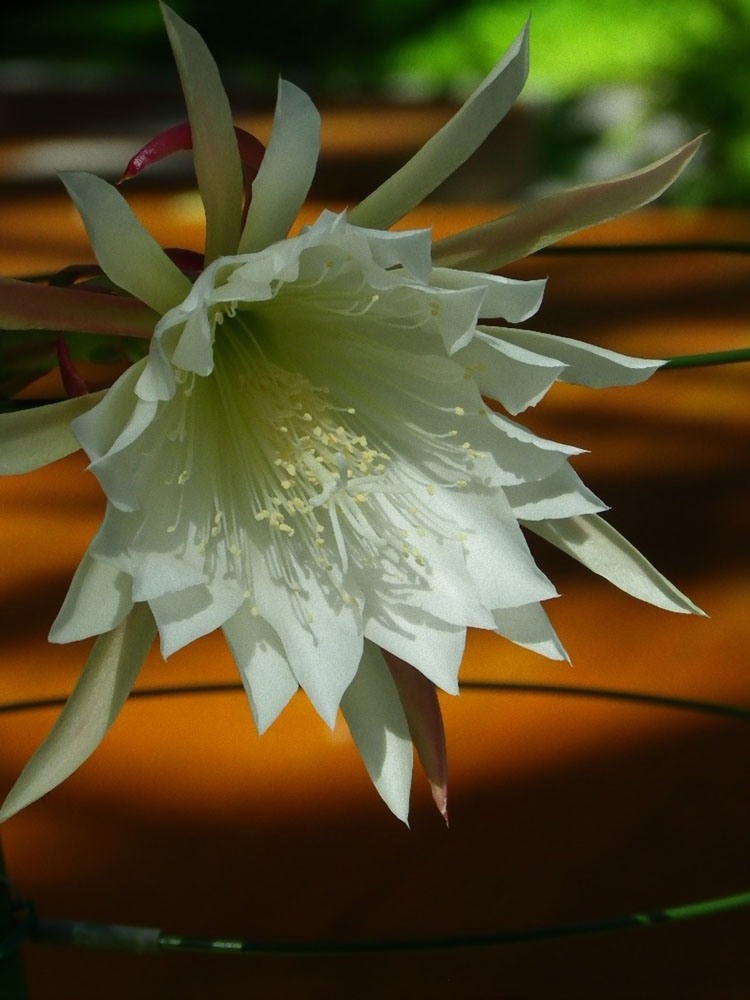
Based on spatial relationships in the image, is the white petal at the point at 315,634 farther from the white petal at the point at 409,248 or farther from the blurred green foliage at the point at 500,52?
the blurred green foliage at the point at 500,52

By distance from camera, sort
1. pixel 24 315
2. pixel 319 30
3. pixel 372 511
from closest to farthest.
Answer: pixel 24 315 → pixel 372 511 → pixel 319 30

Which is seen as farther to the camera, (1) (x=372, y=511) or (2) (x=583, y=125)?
(2) (x=583, y=125)

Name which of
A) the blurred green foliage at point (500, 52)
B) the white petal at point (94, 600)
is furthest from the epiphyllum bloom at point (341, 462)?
the blurred green foliage at point (500, 52)

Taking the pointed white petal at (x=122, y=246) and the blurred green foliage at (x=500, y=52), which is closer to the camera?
the pointed white petal at (x=122, y=246)

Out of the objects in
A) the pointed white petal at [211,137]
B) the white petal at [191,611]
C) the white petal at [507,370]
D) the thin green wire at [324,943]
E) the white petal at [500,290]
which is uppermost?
the pointed white petal at [211,137]

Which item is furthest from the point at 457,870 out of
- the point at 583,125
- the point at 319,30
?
the point at 319,30

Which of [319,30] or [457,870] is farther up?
[319,30]

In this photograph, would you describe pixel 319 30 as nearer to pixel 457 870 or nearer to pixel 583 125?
pixel 583 125

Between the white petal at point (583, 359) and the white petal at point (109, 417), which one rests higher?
the white petal at point (109, 417)
